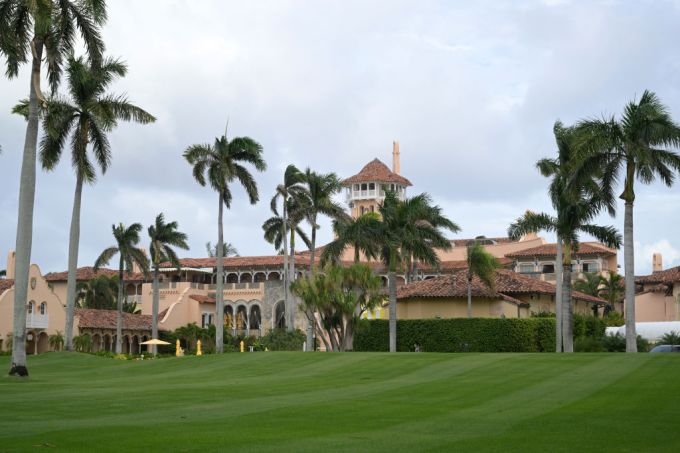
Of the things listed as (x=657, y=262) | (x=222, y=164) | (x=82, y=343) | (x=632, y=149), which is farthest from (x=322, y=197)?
(x=657, y=262)

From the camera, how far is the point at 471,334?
197 ft

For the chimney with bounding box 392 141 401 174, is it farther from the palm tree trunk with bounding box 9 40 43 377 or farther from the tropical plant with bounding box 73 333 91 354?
the palm tree trunk with bounding box 9 40 43 377

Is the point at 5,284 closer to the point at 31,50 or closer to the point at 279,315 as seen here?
the point at 279,315

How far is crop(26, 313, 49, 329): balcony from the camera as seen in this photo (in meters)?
77.3

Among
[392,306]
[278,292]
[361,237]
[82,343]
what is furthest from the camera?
[278,292]

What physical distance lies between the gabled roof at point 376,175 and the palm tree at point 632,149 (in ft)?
298

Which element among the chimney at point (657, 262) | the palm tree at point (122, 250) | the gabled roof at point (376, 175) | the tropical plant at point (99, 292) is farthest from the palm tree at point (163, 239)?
the chimney at point (657, 262)

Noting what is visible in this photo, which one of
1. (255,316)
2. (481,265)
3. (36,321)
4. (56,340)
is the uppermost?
(481,265)

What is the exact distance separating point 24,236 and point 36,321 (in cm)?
4671

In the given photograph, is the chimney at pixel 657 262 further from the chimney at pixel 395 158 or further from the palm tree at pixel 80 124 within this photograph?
the palm tree at pixel 80 124

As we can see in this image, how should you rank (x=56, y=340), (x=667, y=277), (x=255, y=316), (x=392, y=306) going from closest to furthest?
(x=392, y=306) < (x=667, y=277) < (x=56, y=340) < (x=255, y=316)

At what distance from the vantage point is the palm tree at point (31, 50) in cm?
3366

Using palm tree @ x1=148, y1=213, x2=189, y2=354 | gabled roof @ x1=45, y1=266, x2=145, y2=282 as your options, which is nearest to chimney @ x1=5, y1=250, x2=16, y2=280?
gabled roof @ x1=45, y1=266, x2=145, y2=282

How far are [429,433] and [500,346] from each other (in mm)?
43342
